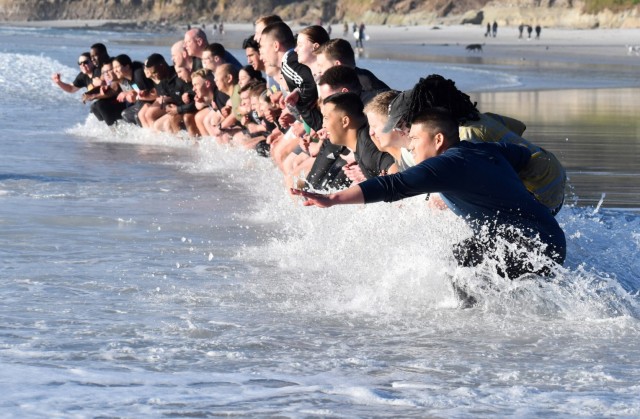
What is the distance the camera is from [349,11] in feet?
427

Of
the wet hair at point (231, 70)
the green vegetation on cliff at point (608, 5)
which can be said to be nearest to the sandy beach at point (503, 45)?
the green vegetation on cliff at point (608, 5)

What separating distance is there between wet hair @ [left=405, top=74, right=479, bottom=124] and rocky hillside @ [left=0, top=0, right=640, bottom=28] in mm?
79287

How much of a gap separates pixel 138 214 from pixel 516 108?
457 inches

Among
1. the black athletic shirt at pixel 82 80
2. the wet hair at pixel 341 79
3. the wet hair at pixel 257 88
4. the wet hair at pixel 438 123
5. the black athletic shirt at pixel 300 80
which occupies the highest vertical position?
the wet hair at pixel 438 123

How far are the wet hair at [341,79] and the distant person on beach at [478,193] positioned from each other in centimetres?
234

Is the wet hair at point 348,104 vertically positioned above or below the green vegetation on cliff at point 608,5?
above

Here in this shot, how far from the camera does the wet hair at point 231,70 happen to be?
13562 millimetres

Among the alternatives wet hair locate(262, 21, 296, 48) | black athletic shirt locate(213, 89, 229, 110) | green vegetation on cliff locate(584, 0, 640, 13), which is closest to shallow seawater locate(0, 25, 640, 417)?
wet hair locate(262, 21, 296, 48)

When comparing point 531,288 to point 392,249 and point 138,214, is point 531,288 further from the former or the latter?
point 138,214

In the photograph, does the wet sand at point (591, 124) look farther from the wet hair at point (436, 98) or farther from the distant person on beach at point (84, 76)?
the distant person on beach at point (84, 76)

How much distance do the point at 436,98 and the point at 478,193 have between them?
1.71 ft

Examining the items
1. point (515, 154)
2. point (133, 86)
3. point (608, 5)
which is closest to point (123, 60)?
point (133, 86)

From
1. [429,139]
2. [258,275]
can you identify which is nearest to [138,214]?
[258,275]

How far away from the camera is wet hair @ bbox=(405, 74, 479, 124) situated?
19.4ft
